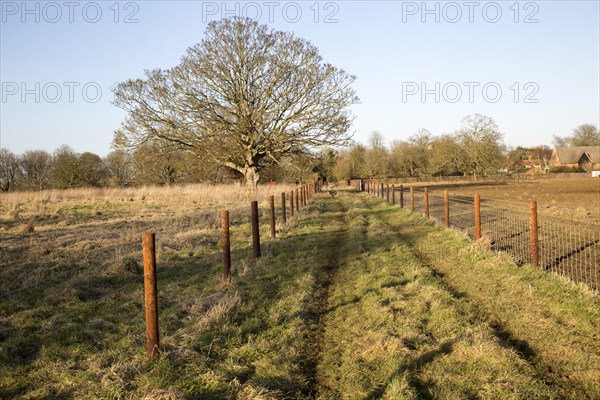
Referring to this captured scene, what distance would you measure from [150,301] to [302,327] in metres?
1.76

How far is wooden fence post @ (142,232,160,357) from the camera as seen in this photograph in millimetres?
4363

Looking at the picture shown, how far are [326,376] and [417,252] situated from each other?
6181mm

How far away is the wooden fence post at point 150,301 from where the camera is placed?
436 cm

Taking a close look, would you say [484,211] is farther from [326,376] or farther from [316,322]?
[326,376]

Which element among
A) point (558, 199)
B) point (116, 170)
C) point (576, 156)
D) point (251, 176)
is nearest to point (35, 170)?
point (116, 170)

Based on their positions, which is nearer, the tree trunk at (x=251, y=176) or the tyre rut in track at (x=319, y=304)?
the tyre rut in track at (x=319, y=304)

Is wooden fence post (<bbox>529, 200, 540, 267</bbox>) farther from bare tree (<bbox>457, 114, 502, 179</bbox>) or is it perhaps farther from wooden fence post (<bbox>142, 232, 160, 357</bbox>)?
bare tree (<bbox>457, 114, 502, 179</bbox>)

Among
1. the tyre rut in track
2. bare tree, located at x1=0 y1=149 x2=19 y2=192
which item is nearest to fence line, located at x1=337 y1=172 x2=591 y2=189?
bare tree, located at x1=0 y1=149 x2=19 y2=192

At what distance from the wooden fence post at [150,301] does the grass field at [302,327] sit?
15 centimetres

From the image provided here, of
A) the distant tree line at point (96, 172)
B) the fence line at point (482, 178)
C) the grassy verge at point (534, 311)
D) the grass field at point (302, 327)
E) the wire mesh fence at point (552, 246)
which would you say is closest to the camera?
the grass field at point (302, 327)

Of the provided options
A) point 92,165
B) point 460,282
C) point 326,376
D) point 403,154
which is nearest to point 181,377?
point 326,376

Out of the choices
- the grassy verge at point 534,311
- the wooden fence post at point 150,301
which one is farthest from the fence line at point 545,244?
the wooden fence post at point 150,301

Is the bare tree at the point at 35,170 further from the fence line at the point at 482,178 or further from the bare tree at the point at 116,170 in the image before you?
the fence line at the point at 482,178

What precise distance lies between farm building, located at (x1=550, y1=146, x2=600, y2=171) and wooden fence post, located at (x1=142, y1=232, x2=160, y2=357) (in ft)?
335
